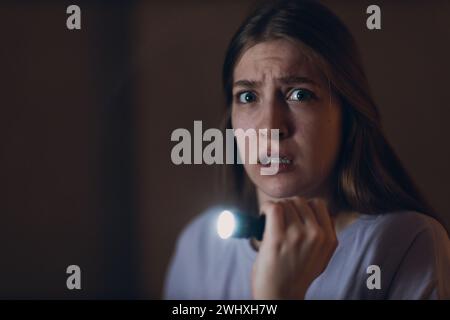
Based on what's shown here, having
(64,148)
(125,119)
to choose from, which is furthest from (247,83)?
(64,148)

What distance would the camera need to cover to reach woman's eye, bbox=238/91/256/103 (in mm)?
1274

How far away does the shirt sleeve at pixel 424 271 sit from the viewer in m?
1.24

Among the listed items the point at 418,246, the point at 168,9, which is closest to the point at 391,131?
the point at 418,246

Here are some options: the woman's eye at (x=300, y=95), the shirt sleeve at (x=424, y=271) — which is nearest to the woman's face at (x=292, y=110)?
the woman's eye at (x=300, y=95)

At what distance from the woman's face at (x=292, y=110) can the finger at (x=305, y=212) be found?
0.02m

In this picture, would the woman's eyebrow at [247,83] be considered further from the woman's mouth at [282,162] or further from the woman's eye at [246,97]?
the woman's mouth at [282,162]

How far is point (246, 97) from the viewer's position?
1281mm

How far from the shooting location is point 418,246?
1.24 metres

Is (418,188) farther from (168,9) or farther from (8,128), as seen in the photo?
(8,128)

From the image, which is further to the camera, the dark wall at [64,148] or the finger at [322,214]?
the dark wall at [64,148]

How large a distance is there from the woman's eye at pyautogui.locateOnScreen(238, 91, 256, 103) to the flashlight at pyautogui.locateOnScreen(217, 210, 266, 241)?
249 millimetres

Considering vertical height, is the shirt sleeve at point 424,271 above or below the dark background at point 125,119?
below

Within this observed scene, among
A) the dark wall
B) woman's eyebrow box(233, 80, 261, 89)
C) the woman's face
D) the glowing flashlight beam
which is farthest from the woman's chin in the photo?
the dark wall

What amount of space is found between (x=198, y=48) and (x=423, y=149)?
21.5 inches
